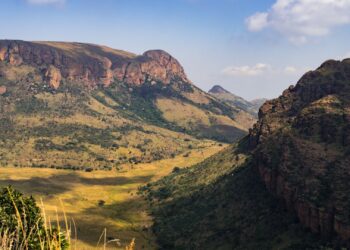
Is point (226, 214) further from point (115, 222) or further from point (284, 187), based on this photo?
point (115, 222)

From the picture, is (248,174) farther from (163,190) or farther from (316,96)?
(163,190)

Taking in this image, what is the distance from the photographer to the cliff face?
79.9m

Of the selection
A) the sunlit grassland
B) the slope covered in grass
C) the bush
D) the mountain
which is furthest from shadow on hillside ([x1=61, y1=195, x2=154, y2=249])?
the bush

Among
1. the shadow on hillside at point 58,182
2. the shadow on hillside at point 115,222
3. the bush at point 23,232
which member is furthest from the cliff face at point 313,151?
the shadow on hillside at point 58,182

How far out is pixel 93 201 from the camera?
153500 millimetres

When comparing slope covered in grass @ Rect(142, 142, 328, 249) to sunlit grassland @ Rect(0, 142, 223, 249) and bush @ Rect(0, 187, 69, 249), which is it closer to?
sunlit grassland @ Rect(0, 142, 223, 249)

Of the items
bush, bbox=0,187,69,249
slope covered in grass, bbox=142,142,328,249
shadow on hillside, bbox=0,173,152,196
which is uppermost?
bush, bbox=0,187,69,249

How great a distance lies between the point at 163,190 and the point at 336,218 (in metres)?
82.1

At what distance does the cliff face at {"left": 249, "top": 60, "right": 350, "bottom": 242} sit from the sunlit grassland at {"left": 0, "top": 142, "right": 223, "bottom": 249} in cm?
3432

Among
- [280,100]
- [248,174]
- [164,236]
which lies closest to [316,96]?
[280,100]

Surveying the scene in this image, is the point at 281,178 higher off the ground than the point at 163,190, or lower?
higher

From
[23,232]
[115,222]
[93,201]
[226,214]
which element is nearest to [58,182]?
[93,201]

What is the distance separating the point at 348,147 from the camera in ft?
296

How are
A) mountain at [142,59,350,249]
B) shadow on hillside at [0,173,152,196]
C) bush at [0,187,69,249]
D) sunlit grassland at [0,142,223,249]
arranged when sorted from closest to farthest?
bush at [0,187,69,249]
mountain at [142,59,350,249]
sunlit grassland at [0,142,223,249]
shadow on hillside at [0,173,152,196]
